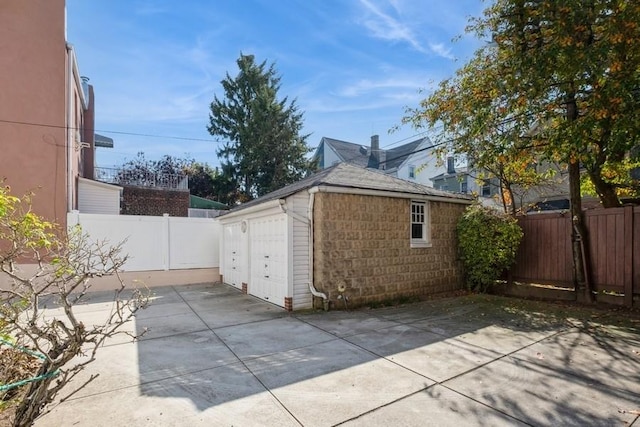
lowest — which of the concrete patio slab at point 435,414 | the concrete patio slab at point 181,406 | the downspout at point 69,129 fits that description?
the concrete patio slab at point 181,406

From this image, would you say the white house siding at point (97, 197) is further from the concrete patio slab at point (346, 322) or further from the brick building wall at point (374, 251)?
the concrete patio slab at point (346, 322)

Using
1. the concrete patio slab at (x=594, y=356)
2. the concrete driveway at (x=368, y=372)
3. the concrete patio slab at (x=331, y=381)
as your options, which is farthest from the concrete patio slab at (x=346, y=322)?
the concrete patio slab at (x=594, y=356)

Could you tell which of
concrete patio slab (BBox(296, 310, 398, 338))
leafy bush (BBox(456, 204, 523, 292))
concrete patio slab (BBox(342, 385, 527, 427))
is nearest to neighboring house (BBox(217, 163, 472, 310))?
leafy bush (BBox(456, 204, 523, 292))

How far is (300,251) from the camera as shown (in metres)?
7.50

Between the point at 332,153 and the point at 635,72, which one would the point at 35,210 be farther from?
the point at 332,153

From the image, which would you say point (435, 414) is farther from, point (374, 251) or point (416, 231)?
point (416, 231)

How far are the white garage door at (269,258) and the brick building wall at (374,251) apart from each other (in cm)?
80

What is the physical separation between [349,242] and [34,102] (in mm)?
10666

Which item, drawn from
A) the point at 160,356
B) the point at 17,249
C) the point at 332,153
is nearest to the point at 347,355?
the point at 160,356

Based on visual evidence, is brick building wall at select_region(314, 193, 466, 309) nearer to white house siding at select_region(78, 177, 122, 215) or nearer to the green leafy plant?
the green leafy plant

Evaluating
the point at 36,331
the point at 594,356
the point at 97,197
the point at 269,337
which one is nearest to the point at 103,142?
the point at 97,197

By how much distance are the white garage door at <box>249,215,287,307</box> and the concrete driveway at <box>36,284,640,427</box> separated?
1.08m

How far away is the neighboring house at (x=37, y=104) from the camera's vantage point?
1000cm

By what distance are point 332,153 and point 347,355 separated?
2389 cm
